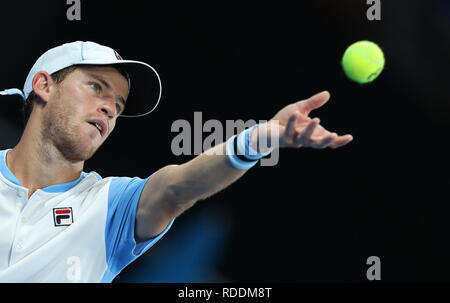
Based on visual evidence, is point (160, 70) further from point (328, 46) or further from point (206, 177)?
point (206, 177)

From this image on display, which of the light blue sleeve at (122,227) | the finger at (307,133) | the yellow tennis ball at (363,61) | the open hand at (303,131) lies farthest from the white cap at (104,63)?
the yellow tennis ball at (363,61)

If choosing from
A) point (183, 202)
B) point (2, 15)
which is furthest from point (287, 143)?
point (2, 15)

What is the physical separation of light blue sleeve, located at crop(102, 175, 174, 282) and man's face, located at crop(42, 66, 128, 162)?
24 centimetres

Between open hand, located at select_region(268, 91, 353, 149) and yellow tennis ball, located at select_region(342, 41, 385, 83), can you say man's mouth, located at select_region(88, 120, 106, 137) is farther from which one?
yellow tennis ball, located at select_region(342, 41, 385, 83)

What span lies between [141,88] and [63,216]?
0.77 meters

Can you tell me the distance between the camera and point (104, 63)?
234 centimetres

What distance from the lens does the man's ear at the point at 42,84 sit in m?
2.41

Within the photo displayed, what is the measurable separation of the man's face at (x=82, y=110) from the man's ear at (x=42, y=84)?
5 cm

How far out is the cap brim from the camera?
251cm

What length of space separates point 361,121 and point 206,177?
2.50 m

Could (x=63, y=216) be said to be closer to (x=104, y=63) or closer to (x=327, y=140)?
(x=104, y=63)

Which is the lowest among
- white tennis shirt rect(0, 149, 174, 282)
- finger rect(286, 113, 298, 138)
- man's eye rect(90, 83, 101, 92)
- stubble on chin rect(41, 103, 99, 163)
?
white tennis shirt rect(0, 149, 174, 282)

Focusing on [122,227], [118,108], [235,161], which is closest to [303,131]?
[235,161]

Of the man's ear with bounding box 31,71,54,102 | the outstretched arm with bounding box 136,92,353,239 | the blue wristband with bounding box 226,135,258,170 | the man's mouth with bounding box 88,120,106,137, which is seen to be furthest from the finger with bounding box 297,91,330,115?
the man's ear with bounding box 31,71,54,102
